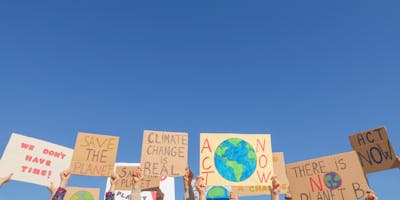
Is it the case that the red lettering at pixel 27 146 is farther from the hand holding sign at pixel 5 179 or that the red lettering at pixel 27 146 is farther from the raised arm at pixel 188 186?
the raised arm at pixel 188 186

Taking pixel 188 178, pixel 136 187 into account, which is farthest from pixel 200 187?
pixel 136 187

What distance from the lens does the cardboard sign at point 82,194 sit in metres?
10.1

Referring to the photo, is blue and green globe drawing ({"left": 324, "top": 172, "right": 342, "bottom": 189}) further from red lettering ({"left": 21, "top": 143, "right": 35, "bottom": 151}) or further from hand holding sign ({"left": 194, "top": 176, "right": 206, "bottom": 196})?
red lettering ({"left": 21, "top": 143, "right": 35, "bottom": 151})

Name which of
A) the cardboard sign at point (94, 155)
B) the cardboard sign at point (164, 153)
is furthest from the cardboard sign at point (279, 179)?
the cardboard sign at point (94, 155)

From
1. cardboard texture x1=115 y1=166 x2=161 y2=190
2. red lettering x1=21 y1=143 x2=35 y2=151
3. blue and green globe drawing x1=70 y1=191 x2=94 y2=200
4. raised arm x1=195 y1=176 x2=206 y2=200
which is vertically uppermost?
red lettering x1=21 y1=143 x2=35 y2=151

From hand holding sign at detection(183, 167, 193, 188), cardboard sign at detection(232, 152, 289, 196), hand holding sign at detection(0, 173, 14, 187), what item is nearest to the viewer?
hand holding sign at detection(183, 167, 193, 188)

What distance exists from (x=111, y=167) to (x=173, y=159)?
1.61 metres

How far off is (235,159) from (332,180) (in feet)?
7.73

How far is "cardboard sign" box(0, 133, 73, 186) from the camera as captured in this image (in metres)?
7.55

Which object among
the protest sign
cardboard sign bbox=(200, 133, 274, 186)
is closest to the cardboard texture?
the protest sign

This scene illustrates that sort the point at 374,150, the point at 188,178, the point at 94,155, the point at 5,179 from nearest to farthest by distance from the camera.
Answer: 1. the point at 188,178
2. the point at 5,179
3. the point at 374,150
4. the point at 94,155

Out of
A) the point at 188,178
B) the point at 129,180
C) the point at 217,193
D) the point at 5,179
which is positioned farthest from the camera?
the point at 217,193

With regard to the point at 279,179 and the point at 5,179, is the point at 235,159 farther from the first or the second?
the point at 5,179

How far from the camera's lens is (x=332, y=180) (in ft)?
25.0
